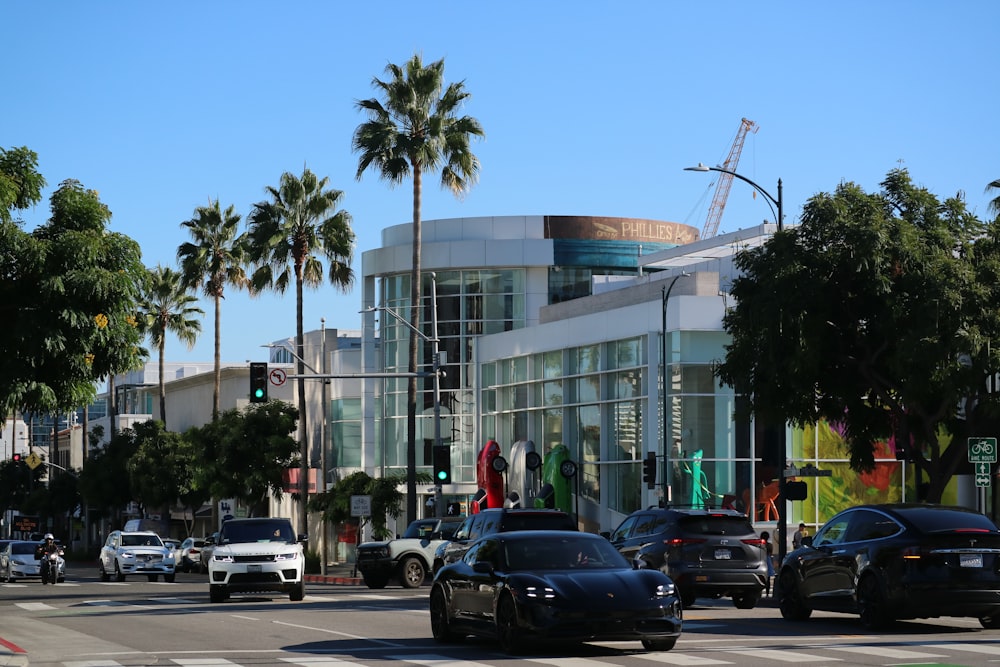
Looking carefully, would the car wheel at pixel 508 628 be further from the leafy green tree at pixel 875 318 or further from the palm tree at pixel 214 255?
the palm tree at pixel 214 255

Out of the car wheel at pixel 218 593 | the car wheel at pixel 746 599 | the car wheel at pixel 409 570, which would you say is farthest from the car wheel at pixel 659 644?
the car wheel at pixel 409 570

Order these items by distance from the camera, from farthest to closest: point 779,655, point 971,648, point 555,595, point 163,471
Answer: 1. point 163,471
2. point 971,648
3. point 779,655
4. point 555,595

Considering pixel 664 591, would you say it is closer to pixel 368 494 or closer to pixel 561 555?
pixel 561 555

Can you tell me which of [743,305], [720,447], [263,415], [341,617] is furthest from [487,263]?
[341,617]

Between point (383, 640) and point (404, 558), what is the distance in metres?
18.3

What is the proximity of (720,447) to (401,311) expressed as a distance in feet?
66.8

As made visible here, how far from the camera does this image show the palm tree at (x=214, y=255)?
6894 centimetres

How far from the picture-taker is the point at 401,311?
67.6 metres

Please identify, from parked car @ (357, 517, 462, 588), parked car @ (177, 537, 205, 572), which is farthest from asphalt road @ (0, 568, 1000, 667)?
parked car @ (177, 537, 205, 572)

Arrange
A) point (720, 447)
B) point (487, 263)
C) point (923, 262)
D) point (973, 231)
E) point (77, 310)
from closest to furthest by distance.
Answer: point (77, 310)
point (923, 262)
point (973, 231)
point (720, 447)
point (487, 263)

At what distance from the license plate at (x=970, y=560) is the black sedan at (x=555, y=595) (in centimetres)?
444

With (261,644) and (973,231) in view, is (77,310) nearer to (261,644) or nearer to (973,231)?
(261,644)

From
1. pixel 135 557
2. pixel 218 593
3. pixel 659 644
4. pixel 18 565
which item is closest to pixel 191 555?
pixel 135 557

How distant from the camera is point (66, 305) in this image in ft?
78.0
